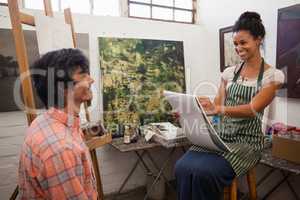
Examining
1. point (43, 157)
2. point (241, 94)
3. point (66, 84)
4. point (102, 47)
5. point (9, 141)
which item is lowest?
point (9, 141)

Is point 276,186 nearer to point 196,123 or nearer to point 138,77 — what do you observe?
point 196,123

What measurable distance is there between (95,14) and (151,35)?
0.56 m

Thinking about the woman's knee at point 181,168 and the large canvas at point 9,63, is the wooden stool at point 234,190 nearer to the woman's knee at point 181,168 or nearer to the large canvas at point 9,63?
the woman's knee at point 181,168

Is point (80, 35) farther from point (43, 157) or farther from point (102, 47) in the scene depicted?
point (43, 157)

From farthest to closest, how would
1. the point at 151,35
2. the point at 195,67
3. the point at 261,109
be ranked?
the point at 195,67 → the point at 151,35 → the point at 261,109

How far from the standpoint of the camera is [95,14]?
2494 millimetres

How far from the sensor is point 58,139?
1.00 metres

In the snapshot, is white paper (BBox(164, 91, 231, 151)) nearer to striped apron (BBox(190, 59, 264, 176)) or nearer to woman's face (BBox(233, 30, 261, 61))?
striped apron (BBox(190, 59, 264, 176))

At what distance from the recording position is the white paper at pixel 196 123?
128 centimetres

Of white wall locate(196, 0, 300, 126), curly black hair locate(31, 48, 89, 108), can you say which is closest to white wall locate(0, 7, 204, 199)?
white wall locate(196, 0, 300, 126)

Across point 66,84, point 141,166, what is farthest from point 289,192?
point 66,84

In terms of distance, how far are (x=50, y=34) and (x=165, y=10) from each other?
1.63 metres

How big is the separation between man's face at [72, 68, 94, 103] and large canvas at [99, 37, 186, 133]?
1.25 meters

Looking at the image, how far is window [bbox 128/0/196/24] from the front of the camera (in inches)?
107
